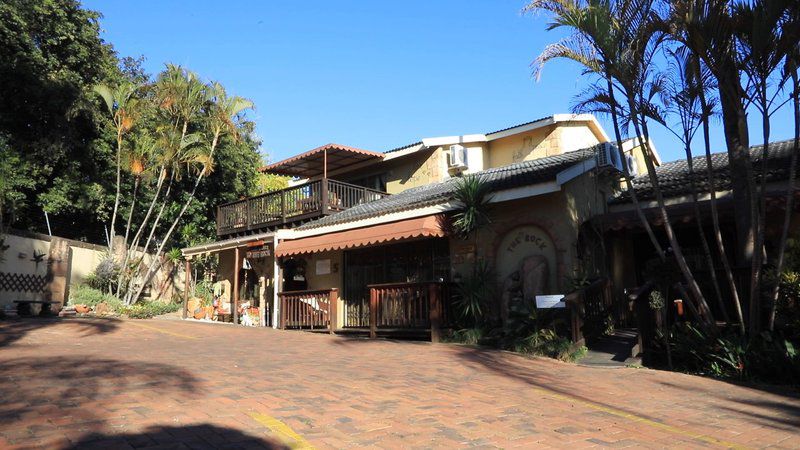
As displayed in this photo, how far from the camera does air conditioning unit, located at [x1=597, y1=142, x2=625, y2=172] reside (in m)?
13.2

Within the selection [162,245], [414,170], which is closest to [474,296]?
[414,170]

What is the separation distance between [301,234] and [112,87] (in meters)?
10.0

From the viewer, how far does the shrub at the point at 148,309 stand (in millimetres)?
16719

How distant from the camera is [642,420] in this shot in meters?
5.26

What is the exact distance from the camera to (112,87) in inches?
786

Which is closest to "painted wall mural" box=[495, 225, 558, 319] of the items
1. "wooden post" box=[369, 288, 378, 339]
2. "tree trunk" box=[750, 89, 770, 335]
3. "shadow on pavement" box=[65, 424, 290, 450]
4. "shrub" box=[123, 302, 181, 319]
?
"wooden post" box=[369, 288, 378, 339]

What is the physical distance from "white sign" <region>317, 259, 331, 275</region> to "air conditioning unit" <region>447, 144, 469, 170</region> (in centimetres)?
549

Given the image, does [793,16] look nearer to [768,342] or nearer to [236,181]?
[768,342]

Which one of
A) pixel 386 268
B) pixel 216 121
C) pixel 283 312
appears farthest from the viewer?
pixel 216 121

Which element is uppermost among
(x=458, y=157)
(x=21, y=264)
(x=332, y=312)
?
(x=458, y=157)

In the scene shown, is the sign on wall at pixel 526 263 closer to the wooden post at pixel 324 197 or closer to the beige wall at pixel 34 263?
the wooden post at pixel 324 197

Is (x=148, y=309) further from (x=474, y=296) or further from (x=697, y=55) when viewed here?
(x=697, y=55)

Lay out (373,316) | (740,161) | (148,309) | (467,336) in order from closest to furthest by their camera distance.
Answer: (740,161) → (467,336) → (373,316) → (148,309)

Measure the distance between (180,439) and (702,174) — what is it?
12.8 meters
